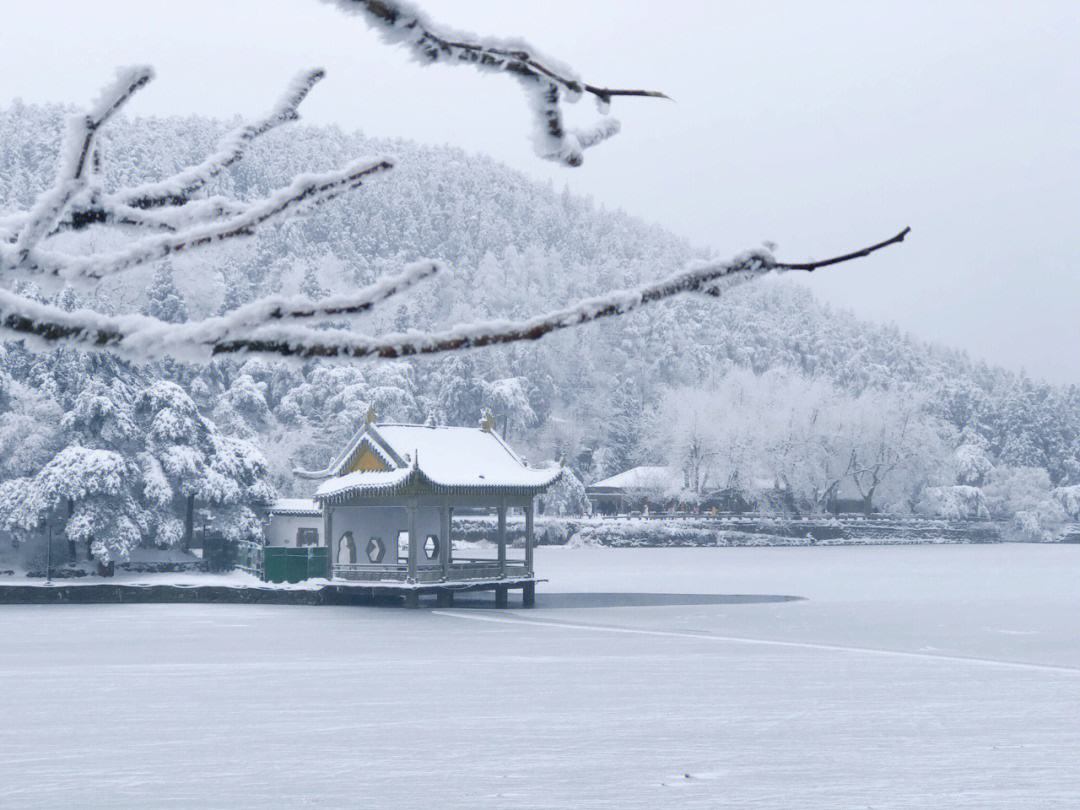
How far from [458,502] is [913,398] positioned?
213 feet

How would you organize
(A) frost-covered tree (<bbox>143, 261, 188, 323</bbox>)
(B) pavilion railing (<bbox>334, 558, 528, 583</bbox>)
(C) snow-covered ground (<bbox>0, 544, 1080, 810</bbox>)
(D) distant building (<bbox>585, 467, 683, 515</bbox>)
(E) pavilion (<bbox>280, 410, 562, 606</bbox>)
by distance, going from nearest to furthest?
1. (C) snow-covered ground (<bbox>0, 544, 1080, 810</bbox>)
2. (E) pavilion (<bbox>280, 410, 562, 606</bbox>)
3. (B) pavilion railing (<bbox>334, 558, 528, 583</bbox>)
4. (A) frost-covered tree (<bbox>143, 261, 188, 323</bbox>)
5. (D) distant building (<bbox>585, 467, 683, 515</bbox>)

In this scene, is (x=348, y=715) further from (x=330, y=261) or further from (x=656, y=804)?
(x=330, y=261)

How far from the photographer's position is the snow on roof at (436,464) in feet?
98.7

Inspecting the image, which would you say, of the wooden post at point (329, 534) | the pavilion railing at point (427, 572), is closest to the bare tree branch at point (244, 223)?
the pavilion railing at point (427, 572)

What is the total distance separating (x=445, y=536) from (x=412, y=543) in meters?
1.02

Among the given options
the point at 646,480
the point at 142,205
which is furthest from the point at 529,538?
the point at 646,480

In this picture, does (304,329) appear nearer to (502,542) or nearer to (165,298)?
(502,542)

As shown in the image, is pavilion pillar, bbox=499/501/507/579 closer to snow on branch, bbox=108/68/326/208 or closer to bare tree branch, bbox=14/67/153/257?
snow on branch, bbox=108/68/326/208

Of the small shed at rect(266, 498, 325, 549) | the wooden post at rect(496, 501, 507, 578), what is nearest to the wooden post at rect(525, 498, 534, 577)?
the wooden post at rect(496, 501, 507, 578)

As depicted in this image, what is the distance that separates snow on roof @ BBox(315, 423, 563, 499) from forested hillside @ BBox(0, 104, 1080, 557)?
6367 millimetres

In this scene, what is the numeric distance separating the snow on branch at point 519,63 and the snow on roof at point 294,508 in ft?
118

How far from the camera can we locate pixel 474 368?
8962cm

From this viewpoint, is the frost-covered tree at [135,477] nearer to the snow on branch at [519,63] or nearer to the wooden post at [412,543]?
the wooden post at [412,543]

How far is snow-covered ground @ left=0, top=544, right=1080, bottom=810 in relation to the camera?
11992 mm
